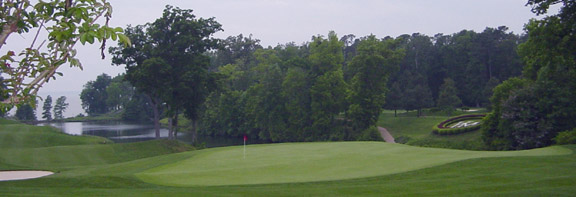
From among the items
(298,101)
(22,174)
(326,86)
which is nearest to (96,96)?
(298,101)

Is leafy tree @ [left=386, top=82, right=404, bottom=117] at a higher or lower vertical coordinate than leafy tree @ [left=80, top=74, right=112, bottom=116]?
lower

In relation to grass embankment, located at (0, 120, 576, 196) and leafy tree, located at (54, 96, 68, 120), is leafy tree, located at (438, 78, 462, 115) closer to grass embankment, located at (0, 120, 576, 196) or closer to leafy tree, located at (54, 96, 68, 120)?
grass embankment, located at (0, 120, 576, 196)

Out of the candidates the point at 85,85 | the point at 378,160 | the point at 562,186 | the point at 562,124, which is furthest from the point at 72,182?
the point at 85,85

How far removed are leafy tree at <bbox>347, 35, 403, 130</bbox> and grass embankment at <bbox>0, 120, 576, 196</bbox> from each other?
27584 millimetres

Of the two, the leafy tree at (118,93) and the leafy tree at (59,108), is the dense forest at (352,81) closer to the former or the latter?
the leafy tree at (118,93)

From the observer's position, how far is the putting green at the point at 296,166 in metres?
14.1

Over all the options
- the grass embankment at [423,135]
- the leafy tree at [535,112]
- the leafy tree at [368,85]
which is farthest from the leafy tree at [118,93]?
the leafy tree at [535,112]

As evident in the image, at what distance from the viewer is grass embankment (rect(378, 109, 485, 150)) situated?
38.8 m

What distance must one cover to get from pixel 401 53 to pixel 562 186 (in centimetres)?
4340

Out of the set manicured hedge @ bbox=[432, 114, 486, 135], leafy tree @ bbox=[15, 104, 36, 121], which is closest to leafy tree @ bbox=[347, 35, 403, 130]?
manicured hedge @ bbox=[432, 114, 486, 135]

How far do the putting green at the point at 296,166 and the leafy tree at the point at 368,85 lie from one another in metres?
28.8

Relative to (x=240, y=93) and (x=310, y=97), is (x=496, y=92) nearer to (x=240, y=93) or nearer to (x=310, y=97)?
(x=310, y=97)

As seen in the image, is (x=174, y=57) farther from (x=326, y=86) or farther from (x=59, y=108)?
(x=59, y=108)

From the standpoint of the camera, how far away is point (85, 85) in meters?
128
